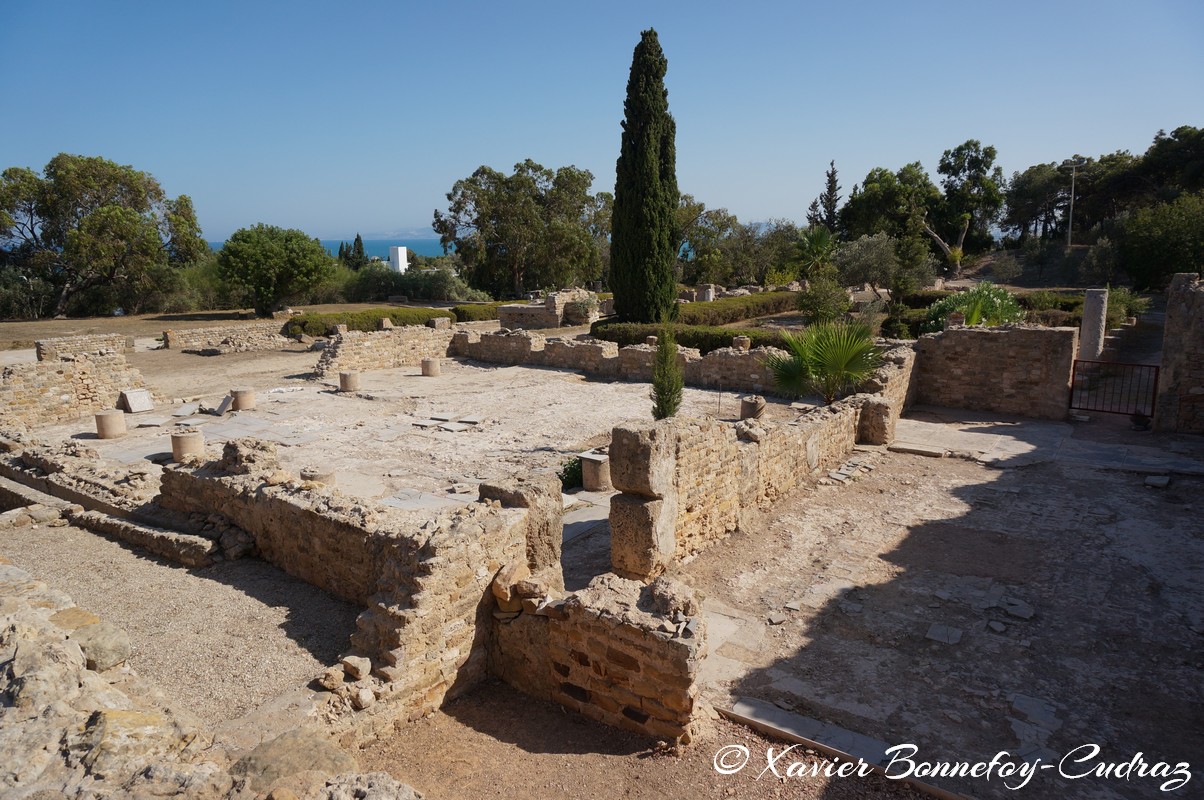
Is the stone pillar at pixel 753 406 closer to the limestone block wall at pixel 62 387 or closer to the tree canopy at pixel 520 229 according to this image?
the limestone block wall at pixel 62 387

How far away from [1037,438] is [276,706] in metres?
12.8

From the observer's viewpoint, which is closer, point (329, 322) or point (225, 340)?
point (225, 340)

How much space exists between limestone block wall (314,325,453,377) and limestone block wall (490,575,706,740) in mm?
17334

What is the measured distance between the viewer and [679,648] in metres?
5.00

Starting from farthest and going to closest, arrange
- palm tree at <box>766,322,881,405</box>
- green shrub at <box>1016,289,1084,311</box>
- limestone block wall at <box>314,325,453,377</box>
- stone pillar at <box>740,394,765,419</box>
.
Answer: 1. green shrub at <box>1016,289,1084,311</box>
2. limestone block wall at <box>314,325,453,377</box>
3. stone pillar at <box>740,394,765,419</box>
4. palm tree at <box>766,322,881,405</box>

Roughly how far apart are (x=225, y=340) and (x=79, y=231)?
39.3 ft

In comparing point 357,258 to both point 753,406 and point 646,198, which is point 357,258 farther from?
point 753,406

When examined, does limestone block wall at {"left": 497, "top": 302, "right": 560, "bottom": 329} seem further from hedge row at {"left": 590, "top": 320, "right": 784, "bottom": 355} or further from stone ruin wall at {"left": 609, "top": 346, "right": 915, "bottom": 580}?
stone ruin wall at {"left": 609, "top": 346, "right": 915, "bottom": 580}

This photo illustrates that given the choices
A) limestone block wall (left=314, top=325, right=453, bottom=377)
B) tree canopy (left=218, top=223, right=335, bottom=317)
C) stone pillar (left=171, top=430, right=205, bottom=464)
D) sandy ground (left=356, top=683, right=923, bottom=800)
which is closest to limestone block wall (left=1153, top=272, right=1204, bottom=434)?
sandy ground (left=356, top=683, right=923, bottom=800)

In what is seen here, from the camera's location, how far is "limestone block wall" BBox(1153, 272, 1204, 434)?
12906 millimetres

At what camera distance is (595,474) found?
11227 mm

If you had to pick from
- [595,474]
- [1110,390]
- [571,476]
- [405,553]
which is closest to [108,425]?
[571,476]

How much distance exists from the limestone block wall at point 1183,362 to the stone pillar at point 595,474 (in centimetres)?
1000

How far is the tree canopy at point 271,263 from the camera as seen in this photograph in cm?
3203
